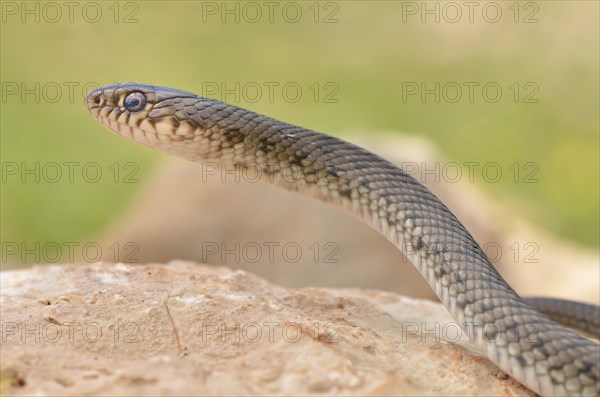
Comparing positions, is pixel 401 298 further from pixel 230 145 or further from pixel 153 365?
pixel 153 365

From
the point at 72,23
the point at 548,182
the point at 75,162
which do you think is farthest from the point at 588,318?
the point at 72,23

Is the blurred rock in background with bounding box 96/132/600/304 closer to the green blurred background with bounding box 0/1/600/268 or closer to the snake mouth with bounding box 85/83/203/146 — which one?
the green blurred background with bounding box 0/1/600/268

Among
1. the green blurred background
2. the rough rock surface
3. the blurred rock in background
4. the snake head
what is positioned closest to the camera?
the rough rock surface

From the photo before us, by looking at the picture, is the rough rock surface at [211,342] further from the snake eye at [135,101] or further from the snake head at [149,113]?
the snake eye at [135,101]

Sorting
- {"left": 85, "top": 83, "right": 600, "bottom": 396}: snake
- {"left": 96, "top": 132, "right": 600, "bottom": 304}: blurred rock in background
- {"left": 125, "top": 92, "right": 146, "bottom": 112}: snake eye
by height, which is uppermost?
{"left": 125, "top": 92, "right": 146, "bottom": 112}: snake eye

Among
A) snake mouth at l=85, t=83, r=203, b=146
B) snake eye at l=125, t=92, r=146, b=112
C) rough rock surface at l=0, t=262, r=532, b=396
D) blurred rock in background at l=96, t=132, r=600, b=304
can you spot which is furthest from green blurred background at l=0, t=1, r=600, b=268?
rough rock surface at l=0, t=262, r=532, b=396
